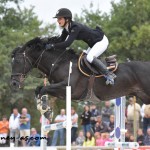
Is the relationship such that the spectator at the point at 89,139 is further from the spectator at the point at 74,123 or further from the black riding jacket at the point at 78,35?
the black riding jacket at the point at 78,35

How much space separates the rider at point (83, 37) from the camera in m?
10.4

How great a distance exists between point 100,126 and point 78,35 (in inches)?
250

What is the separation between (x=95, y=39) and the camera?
35.6ft

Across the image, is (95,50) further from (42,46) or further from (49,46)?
(42,46)

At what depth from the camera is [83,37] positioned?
1062cm

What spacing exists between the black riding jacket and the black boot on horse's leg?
429 mm

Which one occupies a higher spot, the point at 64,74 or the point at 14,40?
the point at 14,40

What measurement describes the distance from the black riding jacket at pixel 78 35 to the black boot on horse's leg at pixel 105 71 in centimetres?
43

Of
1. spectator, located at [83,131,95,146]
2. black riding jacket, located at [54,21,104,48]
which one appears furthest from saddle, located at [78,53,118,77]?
spectator, located at [83,131,95,146]

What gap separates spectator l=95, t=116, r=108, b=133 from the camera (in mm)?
16297

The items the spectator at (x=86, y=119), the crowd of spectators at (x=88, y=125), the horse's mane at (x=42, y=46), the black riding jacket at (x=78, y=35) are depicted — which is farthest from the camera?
the spectator at (x=86, y=119)

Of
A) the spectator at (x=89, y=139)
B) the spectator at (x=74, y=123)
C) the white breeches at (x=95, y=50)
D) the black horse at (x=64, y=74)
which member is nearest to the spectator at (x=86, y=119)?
the spectator at (x=74, y=123)

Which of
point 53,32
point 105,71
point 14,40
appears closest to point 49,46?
point 105,71

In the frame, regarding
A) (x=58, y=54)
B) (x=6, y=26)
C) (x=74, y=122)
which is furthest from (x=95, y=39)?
(x=6, y=26)
